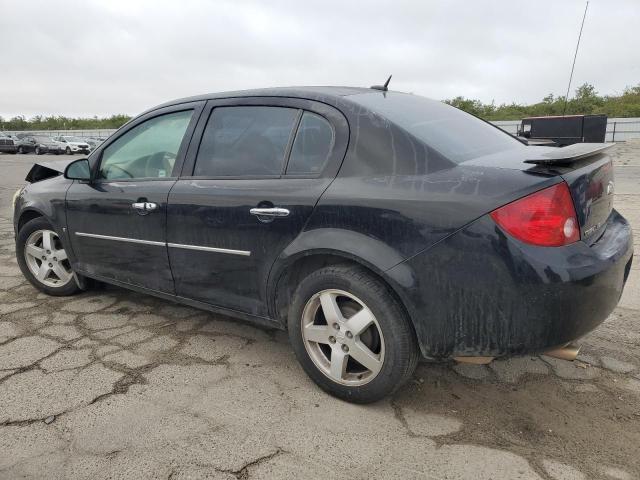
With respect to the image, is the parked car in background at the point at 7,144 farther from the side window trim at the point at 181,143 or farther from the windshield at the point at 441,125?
the windshield at the point at 441,125

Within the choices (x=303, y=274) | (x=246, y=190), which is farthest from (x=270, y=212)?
(x=303, y=274)

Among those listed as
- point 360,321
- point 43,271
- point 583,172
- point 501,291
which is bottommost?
point 43,271

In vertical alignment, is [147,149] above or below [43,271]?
above

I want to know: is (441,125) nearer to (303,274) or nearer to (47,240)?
(303,274)

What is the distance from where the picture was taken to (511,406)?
2.33 metres

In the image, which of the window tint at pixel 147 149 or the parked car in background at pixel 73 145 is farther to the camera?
the parked car in background at pixel 73 145

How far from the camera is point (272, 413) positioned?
2299mm

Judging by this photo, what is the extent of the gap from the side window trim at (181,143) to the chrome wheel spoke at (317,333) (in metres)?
1.27

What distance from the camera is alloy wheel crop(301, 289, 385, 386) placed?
2234 millimetres

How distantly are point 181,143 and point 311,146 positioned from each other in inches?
38.6

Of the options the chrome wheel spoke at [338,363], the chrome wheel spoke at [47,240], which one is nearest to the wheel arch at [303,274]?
the chrome wheel spoke at [338,363]

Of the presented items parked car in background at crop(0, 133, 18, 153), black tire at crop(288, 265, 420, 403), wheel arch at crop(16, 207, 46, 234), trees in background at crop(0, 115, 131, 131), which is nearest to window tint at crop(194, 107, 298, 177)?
black tire at crop(288, 265, 420, 403)

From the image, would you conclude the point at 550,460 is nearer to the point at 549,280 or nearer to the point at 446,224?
the point at 549,280

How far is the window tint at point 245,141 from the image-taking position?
258cm
